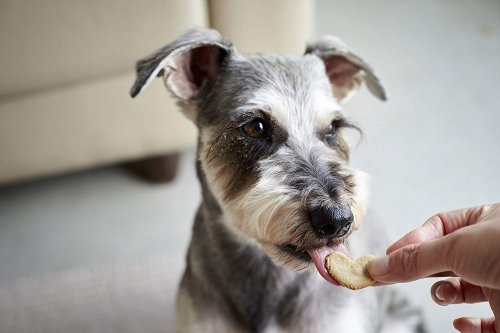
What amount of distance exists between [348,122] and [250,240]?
38 cm

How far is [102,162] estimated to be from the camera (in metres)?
2.29

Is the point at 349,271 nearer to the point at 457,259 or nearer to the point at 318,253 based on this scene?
the point at 318,253

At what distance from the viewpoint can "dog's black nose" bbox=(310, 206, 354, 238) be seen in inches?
42.1

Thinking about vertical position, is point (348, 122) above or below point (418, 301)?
above

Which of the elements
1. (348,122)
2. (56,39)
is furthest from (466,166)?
(56,39)

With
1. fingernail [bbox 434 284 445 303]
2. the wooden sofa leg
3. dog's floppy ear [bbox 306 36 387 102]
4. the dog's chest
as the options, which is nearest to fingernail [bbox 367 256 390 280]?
fingernail [bbox 434 284 445 303]

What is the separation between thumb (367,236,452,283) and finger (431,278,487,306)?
20 centimetres

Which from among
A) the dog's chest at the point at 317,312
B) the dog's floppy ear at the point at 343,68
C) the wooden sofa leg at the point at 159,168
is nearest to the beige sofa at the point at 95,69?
the wooden sofa leg at the point at 159,168

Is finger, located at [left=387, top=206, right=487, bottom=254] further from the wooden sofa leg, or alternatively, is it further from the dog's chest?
the wooden sofa leg

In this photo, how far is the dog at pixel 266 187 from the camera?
113 centimetres

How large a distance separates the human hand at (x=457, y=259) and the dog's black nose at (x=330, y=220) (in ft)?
0.31

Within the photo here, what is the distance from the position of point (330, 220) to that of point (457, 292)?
32 centimetres

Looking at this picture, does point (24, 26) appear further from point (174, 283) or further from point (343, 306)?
point (343, 306)

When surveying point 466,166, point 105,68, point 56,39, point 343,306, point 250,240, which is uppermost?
point 56,39
